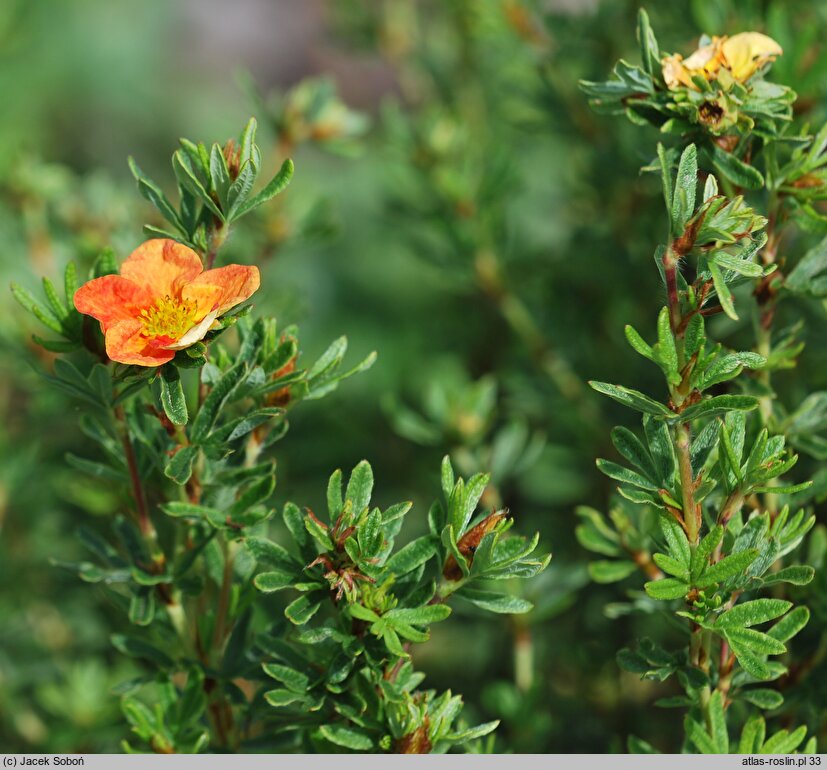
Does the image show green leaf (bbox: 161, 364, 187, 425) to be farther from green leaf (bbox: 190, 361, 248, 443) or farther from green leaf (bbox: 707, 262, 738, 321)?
green leaf (bbox: 707, 262, 738, 321)

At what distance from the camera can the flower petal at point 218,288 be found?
56 cm

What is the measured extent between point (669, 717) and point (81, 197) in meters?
0.94

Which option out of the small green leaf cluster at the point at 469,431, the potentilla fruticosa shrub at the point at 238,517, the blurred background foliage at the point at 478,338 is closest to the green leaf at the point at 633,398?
the potentilla fruticosa shrub at the point at 238,517

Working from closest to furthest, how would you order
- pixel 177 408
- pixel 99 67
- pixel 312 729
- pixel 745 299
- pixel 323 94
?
1. pixel 177 408
2. pixel 312 729
3. pixel 745 299
4. pixel 323 94
5. pixel 99 67

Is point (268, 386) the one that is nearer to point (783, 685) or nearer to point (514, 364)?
point (783, 685)

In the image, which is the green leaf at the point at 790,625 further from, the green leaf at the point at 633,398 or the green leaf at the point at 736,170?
the green leaf at the point at 736,170

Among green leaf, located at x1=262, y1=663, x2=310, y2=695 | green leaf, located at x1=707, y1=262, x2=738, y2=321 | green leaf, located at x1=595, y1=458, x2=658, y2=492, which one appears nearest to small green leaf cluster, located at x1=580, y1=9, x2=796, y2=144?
green leaf, located at x1=707, y1=262, x2=738, y2=321

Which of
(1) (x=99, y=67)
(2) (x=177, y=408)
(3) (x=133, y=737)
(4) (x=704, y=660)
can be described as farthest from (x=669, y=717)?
(1) (x=99, y=67)

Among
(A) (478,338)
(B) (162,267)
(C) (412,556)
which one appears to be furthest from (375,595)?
(A) (478,338)

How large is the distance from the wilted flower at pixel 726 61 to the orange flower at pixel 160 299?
0.30 m

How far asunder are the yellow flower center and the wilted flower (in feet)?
1.12

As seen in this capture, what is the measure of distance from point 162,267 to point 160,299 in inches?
0.9

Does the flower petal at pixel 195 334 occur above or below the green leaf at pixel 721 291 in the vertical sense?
above

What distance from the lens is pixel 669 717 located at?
1.00 metres
